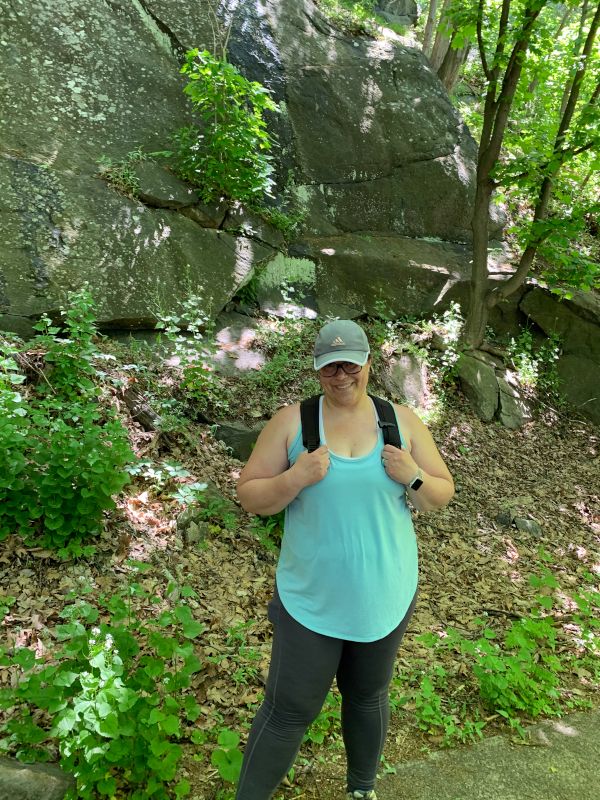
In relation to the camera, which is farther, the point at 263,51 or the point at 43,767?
the point at 263,51

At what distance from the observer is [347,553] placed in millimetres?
1947

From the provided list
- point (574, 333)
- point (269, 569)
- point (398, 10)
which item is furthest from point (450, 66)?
point (269, 569)

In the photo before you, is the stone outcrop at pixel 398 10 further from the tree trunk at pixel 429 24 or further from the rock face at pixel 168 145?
the rock face at pixel 168 145

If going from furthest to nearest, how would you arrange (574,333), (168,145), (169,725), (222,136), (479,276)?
(574,333) < (479,276) < (168,145) < (222,136) < (169,725)

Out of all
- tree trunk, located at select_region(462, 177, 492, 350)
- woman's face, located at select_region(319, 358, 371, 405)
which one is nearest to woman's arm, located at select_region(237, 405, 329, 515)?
woman's face, located at select_region(319, 358, 371, 405)

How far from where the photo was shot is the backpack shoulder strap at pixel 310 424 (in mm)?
1996

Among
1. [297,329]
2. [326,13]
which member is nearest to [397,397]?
[297,329]

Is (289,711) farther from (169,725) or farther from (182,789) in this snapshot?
(182,789)

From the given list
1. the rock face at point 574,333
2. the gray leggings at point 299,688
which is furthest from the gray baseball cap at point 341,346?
the rock face at point 574,333

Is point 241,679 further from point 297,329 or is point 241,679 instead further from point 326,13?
point 326,13

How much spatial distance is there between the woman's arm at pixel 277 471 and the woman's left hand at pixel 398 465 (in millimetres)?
229

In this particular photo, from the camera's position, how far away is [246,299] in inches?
Answer: 288

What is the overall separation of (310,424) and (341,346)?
12.3 inches

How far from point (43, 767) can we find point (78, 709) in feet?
1.49
